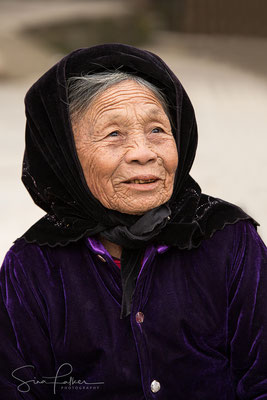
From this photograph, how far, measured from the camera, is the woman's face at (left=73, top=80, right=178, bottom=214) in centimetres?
246

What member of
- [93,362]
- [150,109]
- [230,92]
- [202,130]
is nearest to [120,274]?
[93,362]

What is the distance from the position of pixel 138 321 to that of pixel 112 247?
0.30m

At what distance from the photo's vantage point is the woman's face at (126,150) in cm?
246

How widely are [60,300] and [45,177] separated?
445mm

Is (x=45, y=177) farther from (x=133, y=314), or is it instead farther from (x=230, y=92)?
(x=230, y=92)

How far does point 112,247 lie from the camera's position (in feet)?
8.80

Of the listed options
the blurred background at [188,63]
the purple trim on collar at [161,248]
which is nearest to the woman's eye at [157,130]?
the purple trim on collar at [161,248]

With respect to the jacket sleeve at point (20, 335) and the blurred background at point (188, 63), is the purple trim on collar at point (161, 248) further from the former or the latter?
the blurred background at point (188, 63)

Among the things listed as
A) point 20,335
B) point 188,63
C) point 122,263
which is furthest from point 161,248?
point 188,63

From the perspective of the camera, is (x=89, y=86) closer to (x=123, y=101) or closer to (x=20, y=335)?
(x=123, y=101)

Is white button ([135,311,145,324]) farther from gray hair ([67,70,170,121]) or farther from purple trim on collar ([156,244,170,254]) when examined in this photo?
gray hair ([67,70,170,121])

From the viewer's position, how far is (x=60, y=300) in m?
2.60

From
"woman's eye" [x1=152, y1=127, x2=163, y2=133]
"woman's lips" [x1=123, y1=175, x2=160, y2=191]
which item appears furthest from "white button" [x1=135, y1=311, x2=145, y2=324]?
"woman's eye" [x1=152, y1=127, x2=163, y2=133]
